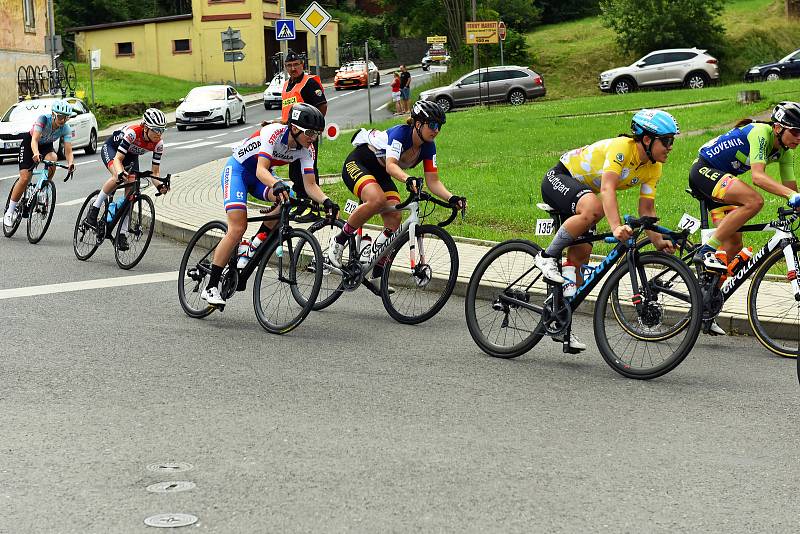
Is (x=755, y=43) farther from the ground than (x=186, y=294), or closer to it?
farther from the ground

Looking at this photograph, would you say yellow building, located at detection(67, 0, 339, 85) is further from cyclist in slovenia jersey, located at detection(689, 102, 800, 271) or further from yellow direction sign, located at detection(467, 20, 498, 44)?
cyclist in slovenia jersey, located at detection(689, 102, 800, 271)

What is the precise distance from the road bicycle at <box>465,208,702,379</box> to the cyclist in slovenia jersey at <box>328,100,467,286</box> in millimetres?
1021

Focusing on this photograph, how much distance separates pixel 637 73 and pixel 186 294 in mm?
37217

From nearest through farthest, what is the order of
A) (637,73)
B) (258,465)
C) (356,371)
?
(258,465)
(356,371)
(637,73)

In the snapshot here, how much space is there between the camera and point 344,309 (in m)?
10.0

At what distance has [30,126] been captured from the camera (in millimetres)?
30438

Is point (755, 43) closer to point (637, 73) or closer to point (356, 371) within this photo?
point (637, 73)

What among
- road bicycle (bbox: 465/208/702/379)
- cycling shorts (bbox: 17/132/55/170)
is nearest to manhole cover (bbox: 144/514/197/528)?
road bicycle (bbox: 465/208/702/379)

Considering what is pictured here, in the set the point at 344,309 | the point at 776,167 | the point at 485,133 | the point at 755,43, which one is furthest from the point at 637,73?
the point at 344,309

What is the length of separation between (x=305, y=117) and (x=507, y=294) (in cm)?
214

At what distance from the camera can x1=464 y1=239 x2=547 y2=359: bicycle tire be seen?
802cm

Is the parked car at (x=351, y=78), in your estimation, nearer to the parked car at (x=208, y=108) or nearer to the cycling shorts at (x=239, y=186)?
the parked car at (x=208, y=108)

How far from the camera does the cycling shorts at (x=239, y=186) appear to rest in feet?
30.5

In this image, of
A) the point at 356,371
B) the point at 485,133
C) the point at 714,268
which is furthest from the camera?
the point at 485,133
